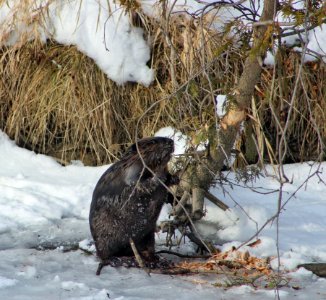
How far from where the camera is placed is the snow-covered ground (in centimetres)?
324

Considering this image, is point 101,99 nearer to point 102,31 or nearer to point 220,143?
point 102,31

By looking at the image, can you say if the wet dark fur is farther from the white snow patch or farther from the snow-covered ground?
the white snow patch

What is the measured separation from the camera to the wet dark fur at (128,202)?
3.62 m

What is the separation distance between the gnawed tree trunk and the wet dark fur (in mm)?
198

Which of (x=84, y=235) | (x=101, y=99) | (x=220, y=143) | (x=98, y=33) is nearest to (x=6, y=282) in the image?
(x=84, y=235)

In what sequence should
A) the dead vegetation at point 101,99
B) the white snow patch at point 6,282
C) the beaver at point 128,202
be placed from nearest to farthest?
the white snow patch at point 6,282 → the beaver at point 128,202 → the dead vegetation at point 101,99

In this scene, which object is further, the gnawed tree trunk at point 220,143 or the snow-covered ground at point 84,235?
the gnawed tree trunk at point 220,143

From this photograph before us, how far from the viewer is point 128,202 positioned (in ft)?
11.9

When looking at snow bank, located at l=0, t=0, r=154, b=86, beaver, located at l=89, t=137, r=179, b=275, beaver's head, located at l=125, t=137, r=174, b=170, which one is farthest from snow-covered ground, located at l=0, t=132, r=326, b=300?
snow bank, located at l=0, t=0, r=154, b=86

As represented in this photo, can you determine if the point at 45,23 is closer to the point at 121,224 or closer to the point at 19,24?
the point at 19,24

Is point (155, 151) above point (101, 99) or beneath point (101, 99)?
beneath

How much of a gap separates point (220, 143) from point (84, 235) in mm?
947

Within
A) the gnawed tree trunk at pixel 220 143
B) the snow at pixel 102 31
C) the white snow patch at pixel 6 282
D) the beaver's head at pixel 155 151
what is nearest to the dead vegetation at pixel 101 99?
the snow at pixel 102 31

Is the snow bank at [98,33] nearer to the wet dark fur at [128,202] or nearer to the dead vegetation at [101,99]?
the dead vegetation at [101,99]
